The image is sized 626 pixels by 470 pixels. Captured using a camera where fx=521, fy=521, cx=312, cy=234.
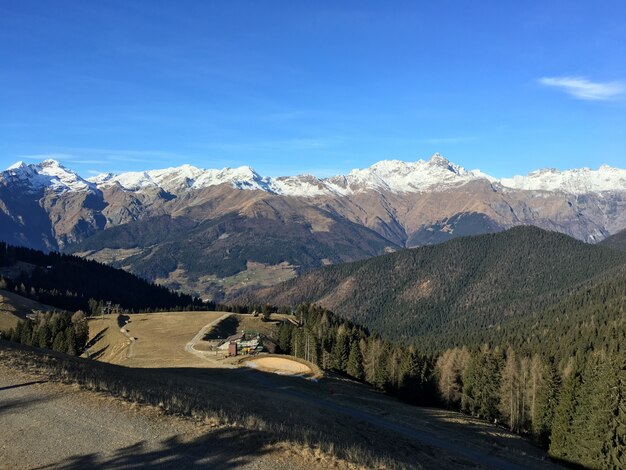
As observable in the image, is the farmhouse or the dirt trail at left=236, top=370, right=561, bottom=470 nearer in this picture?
the dirt trail at left=236, top=370, right=561, bottom=470

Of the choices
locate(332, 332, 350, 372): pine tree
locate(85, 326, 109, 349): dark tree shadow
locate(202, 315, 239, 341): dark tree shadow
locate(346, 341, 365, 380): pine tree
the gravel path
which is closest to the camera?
the gravel path

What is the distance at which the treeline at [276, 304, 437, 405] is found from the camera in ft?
317

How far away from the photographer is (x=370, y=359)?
360 feet

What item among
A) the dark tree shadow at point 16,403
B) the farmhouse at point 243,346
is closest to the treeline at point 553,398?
the farmhouse at point 243,346

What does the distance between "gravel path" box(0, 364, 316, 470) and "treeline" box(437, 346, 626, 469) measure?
3968 cm

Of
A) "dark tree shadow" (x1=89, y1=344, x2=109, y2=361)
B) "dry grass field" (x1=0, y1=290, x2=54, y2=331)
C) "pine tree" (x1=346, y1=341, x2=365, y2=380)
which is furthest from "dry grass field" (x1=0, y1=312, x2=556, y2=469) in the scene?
"dry grass field" (x1=0, y1=290, x2=54, y2=331)

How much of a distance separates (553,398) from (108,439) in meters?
68.7

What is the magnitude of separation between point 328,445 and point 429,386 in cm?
8408

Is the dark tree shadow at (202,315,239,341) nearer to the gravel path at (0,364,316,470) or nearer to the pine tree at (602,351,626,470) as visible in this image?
the pine tree at (602,351,626,470)

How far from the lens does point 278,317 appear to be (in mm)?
179125

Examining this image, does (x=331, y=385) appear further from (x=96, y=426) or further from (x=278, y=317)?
(x=278, y=317)

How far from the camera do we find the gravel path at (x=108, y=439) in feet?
61.8

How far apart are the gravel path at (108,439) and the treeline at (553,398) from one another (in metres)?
39.7

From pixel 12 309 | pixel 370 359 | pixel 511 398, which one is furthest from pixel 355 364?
pixel 12 309
